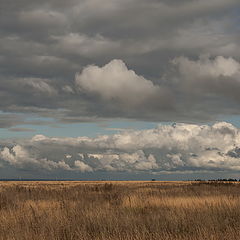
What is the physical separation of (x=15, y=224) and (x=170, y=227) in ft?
15.1

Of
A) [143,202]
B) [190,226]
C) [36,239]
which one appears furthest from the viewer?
[143,202]

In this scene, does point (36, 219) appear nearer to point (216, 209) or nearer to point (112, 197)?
point (216, 209)

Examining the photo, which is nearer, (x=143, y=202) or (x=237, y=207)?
(x=237, y=207)

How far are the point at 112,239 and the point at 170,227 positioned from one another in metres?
2.67


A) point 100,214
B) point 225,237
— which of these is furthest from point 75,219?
point 225,237

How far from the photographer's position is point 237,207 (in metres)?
14.9

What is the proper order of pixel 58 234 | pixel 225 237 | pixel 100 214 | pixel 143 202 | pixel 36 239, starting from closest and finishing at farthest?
pixel 225 237, pixel 36 239, pixel 58 234, pixel 100 214, pixel 143 202

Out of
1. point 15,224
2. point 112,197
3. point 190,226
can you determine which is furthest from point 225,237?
point 112,197

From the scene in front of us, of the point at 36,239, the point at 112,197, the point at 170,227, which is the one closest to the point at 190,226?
the point at 170,227

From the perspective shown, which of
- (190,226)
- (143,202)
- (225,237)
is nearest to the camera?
(225,237)

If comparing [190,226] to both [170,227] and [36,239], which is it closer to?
[170,227]

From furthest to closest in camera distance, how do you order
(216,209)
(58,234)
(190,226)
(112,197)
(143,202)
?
1. (112,197)
2. (143,202)
3. (216,209)
4. (190,226)
5. (58,234)

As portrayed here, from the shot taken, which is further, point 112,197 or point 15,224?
point 112,197

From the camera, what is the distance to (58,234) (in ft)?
32.3
